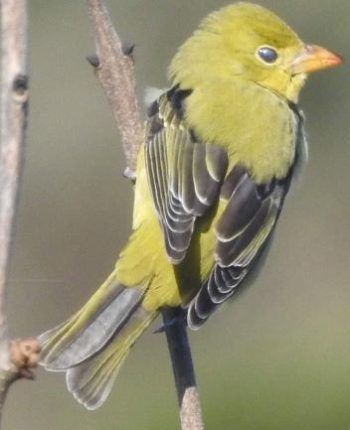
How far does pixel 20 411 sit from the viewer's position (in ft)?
30.2

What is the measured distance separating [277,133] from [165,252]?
83cm

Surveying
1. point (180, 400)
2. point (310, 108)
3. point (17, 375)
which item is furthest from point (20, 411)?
point (17, 375)

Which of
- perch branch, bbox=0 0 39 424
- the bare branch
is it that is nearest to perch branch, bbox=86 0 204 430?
the bare branch

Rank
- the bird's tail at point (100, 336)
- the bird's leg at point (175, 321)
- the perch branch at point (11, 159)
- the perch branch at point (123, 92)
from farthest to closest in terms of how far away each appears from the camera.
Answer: the bird's leg at point (175, 321)
the perch branch at point (123, 92)
the bird's tail at point (100, 336)
the perch branch at point (11, 159)

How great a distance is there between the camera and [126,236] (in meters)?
10.2

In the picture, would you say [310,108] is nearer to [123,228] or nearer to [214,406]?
[123,228]

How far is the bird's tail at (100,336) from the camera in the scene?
456 centimetres

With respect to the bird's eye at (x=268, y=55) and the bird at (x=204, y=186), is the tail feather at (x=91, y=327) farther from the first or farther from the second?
the bird's eye at (x=268, y=55)

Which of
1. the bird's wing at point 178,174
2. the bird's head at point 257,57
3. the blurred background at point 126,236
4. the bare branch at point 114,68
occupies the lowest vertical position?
the blurred background at point 126,236

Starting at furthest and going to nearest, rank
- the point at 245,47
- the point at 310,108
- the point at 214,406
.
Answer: the point at 310,108 < the point at 214,406 < the point at 245,47

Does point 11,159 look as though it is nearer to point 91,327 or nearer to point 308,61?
point 91,327

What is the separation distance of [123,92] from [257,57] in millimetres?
840

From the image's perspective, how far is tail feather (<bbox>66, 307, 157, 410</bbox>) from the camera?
4.61 metres

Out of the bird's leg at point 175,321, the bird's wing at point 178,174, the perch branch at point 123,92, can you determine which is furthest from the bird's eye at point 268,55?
the bird's leg at point 175,321
